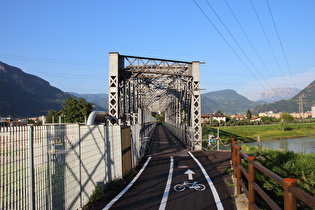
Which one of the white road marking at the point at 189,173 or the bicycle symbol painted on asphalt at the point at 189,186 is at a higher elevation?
the bicycle symbol painted on asphalt at the point at 189,186

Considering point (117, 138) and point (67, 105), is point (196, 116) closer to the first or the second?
point (117, 138)

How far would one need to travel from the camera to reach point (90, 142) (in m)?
6.86

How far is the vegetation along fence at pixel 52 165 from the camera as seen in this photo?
11.4 feet

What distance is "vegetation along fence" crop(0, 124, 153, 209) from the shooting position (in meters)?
3.47

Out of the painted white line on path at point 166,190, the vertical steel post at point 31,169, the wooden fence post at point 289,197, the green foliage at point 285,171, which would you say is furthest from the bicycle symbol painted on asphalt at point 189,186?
the wooden fence post at point 289,197

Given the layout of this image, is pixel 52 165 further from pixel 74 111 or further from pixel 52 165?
pixel 74 111

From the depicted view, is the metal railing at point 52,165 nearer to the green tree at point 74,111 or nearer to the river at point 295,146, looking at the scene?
the river at point 295,146

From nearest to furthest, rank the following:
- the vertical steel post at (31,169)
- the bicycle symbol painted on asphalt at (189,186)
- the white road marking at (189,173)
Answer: the vertical steel post at (31,169), the bicycle symbol painted on asphalt at (189,186), the white road marking at (189,173)

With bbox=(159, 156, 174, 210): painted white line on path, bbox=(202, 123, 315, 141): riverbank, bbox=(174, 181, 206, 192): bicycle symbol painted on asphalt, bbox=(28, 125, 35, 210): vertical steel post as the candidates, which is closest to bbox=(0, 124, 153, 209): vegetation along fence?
bbox=(28, 125, 35, 210): vertical steel post

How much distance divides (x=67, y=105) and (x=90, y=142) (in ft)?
202

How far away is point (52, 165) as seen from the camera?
4875mm

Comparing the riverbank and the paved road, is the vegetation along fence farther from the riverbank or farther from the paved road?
the riverbank

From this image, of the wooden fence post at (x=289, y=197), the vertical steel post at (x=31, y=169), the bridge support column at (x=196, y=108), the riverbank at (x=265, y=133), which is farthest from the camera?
the riverbank at (x=265, y=133)

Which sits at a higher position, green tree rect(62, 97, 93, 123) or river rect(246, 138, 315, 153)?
green tree rect(62, 97, 93, 123)
